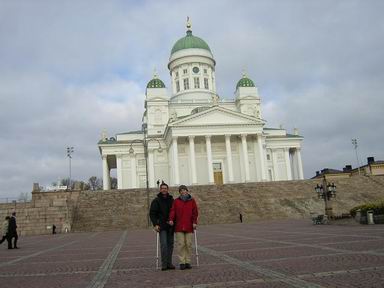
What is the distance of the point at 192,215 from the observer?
10.9 metres

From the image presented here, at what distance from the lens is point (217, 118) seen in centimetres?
6256

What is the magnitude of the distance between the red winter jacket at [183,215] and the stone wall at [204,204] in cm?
2855

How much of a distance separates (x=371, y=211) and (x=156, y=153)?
1820 inches

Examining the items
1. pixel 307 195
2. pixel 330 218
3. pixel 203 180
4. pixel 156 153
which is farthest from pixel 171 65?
pixel 330 218

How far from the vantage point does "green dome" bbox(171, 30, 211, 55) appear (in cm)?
7821

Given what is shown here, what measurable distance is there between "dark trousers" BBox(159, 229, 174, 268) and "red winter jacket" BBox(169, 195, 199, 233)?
1.22 feet

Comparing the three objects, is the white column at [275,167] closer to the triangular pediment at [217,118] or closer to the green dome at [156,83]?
the triangular pediment at [217,118]

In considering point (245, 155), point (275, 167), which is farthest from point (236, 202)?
point (275, 167)

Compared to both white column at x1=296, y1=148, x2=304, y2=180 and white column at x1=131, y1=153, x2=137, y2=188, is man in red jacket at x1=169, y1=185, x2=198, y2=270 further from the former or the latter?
white column at x1=296, y1=148, x2=304, y2=180

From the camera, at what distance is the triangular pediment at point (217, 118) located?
61.7 meters

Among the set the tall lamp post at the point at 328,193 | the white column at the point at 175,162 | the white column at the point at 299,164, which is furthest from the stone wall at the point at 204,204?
the white column at the point at 299,164

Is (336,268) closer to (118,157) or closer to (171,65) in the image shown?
(118,157)

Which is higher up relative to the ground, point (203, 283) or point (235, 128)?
point (235, 128)

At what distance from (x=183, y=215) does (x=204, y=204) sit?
109 feet
